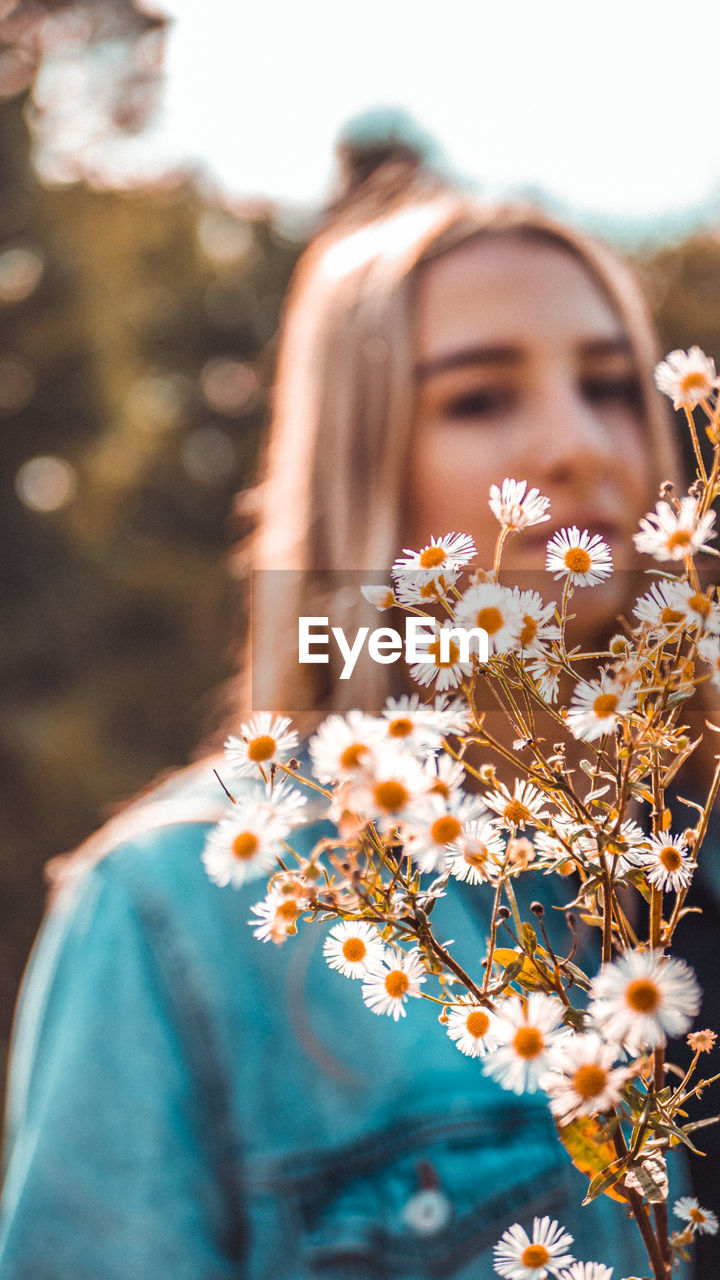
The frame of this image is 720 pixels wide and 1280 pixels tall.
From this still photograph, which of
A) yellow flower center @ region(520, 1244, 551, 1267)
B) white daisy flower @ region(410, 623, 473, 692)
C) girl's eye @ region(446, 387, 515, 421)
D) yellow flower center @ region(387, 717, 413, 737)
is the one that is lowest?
yellow flower center @ region(520, 1244, 551, 1267)

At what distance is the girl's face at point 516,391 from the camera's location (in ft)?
2.97

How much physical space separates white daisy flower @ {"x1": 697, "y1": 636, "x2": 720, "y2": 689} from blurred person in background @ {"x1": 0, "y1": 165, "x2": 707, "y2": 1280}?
Answer: 37cm

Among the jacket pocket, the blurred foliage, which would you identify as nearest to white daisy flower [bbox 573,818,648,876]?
the jacket pocket

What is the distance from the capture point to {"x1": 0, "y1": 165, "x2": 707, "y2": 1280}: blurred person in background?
83 centimetres

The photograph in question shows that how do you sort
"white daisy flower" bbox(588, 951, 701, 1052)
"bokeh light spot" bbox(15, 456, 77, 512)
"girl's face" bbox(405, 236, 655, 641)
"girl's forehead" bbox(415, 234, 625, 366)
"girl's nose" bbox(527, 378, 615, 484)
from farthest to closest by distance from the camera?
1. "bokeh light spot" bbox(15, 456, 77, 512)
2. "girl's forehead" bbox(415, 234, 625, 366)
3. "girl's face" bbox(405, 236, 655, 641)
4. "girl's nose" bbox(527, 378, 615, 484)
5. "white daisy flower" bbox(588, 951, 701, 1052)

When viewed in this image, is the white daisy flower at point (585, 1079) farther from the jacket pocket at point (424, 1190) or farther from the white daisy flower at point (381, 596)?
the jacket pocket at point (424, 1190)

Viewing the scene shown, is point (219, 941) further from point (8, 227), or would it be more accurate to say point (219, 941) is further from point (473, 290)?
point (8, 227)

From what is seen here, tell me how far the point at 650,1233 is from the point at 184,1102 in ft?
2.27

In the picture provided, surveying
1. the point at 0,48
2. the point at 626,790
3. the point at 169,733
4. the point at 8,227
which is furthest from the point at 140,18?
the point at 626,790

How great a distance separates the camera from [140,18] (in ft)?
19.1

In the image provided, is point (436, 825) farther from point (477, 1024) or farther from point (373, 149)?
point (373, 149)

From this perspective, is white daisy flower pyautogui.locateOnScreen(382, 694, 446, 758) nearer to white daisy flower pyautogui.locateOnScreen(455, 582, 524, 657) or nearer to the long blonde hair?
white daisy flower pyautogui.locateOnScreen(455, 582, 524, 657)

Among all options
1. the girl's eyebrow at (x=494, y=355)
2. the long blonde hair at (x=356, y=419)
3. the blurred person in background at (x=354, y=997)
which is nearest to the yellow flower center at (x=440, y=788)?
the blurred person in background at (x=354, y=997)

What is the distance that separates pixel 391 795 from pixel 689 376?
152mm
